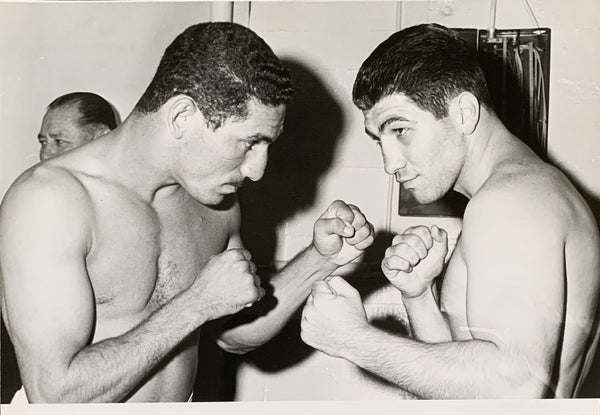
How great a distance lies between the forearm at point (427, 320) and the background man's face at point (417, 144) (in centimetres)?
16

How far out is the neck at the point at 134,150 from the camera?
0.98 m

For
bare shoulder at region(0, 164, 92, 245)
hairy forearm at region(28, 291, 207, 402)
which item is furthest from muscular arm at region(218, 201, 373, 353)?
bare shoulder at region(0, 164, 92, 245)

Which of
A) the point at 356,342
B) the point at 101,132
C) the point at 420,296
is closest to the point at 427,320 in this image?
the point at 420,296

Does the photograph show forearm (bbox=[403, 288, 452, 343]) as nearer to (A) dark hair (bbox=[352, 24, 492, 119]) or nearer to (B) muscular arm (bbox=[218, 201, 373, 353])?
(B) muscular arm (bbox=[218, 201, 373, 353])

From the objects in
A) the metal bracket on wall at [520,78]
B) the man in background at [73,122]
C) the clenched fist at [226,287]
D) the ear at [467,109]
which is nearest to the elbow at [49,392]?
the clenched fist at [226,287]

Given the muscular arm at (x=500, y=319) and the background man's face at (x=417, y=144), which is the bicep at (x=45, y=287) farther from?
the background man's face at (x=417, y=144)

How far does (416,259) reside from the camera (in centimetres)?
100

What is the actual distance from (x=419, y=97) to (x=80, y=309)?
22.1 inches

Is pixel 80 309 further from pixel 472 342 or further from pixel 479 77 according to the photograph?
pixel 479 77

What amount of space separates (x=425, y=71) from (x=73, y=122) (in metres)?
0.55

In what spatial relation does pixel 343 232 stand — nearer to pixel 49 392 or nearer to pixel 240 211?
pixel 240 211

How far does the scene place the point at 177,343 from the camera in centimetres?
98

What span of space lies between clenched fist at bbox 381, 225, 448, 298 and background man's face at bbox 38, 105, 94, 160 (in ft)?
1.68

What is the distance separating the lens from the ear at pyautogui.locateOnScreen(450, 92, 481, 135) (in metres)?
0.98
